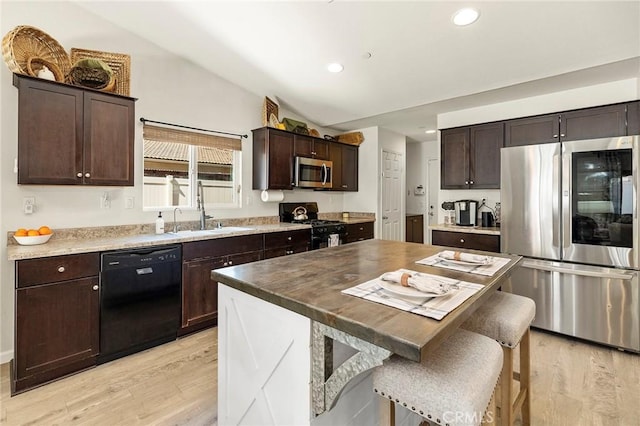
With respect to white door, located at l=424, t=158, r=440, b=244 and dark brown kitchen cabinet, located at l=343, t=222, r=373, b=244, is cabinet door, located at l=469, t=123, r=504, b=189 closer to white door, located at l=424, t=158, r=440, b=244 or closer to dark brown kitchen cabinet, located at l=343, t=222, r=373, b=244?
dark brown kitchen cabinet, located at l=343, t=222, r=373, b=244

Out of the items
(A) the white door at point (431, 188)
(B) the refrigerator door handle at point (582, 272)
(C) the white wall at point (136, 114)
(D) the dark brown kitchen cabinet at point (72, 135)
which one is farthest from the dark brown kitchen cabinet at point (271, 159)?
(A) the white door at point (431, 188)

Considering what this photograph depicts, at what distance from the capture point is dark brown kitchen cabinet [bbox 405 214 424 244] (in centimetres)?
612

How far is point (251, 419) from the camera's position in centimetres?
143

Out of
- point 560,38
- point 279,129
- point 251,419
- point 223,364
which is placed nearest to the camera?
point 251,419

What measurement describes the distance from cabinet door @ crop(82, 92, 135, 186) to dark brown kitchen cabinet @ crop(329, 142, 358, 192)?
113 inches

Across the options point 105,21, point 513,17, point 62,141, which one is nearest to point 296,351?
point 62,141

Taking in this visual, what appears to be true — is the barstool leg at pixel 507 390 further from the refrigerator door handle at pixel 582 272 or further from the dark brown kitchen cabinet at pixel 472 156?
the dark brown kitchen cabinet at pixel 472 156

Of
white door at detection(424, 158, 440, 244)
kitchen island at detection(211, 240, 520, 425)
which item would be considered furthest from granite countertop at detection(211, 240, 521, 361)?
white door at detection(424, 158, 440, 244)

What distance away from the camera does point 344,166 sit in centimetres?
518

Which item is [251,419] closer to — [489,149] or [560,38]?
[560,38]

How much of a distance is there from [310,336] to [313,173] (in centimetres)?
353

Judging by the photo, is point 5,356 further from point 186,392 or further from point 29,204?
point 186,392

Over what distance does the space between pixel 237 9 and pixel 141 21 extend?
1.04 metres

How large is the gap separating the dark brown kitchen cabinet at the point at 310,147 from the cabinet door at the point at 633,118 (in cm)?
339
